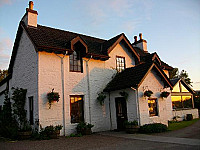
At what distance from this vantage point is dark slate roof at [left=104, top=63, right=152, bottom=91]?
44.9 ft

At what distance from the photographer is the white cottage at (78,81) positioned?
1296 centimetres

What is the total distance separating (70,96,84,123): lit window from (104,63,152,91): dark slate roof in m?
2.53

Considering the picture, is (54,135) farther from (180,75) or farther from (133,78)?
(180,75)

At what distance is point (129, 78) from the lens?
1455 cm

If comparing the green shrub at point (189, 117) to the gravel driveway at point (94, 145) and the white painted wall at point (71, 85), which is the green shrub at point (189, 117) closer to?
the white painted wall at point (71, 85)

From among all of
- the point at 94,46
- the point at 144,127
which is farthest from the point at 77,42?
the point at 144,127

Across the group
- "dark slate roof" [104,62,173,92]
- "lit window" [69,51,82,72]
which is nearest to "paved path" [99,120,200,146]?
"dark slate roof" [104,62,173,92]

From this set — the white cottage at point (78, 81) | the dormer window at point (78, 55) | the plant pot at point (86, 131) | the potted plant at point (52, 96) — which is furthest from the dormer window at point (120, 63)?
the potted plant at point (52, 96)

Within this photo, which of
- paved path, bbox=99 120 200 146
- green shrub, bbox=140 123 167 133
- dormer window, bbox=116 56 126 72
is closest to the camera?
paved path, bbox=99 120 200 146

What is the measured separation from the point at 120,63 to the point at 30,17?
341 inches

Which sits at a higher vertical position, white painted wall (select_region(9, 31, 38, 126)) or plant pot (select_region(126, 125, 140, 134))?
white painted wall (select_region(9, 31, 38, 126))

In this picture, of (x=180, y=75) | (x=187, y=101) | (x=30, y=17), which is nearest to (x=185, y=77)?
(x=180, y=75)

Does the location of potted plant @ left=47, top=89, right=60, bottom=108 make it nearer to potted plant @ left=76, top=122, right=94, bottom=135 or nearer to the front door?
potted plant @ left=76, top=122, right=94, bottom=135

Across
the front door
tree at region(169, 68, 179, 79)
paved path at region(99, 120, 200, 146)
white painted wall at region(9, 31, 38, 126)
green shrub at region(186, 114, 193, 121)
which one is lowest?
green shrub at region(186, 114, 193, 121)
